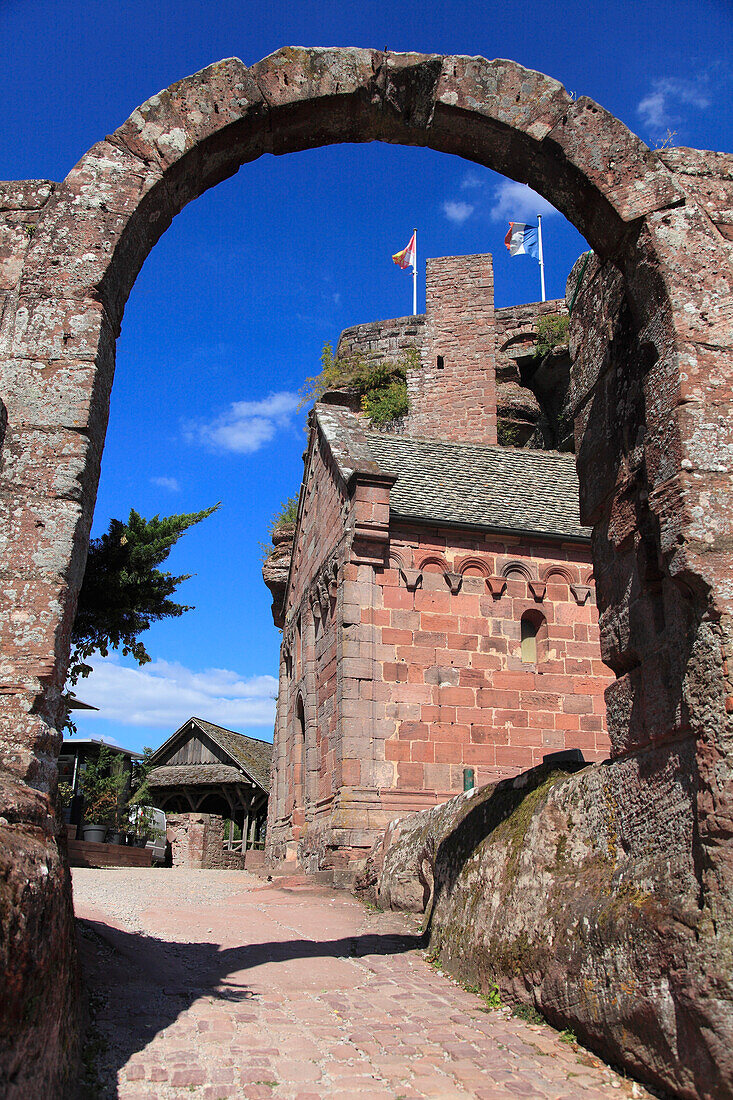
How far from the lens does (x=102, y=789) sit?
21766 millimetres

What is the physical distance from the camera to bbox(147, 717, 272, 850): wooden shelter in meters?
27.2

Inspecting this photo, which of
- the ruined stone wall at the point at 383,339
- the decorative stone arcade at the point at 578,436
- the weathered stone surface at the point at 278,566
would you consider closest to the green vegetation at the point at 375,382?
the ruined stone wall at the point at 383,339

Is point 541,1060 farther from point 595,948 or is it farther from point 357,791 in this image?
point 357,791

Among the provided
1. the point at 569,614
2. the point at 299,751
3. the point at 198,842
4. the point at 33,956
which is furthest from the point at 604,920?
the point at 198,842

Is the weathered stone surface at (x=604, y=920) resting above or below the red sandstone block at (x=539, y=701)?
below

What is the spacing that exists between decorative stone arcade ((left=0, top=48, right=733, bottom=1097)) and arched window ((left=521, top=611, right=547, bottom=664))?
24.0ft

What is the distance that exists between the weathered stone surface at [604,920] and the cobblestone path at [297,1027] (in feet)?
0.67

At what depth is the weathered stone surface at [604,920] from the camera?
288cm

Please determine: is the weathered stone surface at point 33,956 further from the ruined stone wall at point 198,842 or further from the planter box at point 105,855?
the ruined stone wall at point 198,842

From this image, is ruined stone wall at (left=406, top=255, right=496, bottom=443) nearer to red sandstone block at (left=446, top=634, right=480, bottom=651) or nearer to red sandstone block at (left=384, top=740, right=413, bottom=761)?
red sandstone block at (left=446, top=634, right=480, bottom=651)

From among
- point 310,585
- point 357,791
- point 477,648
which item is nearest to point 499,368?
point 310,585

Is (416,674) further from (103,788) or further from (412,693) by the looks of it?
(103,788)

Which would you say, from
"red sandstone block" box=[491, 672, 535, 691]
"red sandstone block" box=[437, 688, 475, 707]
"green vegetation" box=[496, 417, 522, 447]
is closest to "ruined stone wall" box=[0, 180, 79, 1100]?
"red sandstone block" box=[437, 688, 475, 707]

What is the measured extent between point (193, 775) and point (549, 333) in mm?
19790
